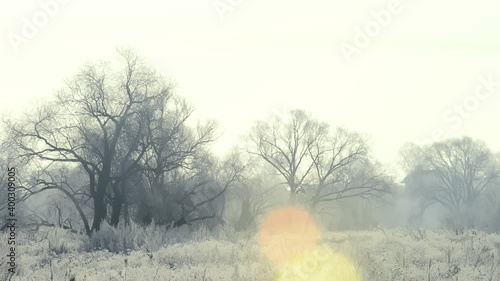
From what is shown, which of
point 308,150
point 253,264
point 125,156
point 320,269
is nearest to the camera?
point 320,269

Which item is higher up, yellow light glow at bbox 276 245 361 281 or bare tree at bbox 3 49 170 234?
bare tree at bbox 3 49 170 234

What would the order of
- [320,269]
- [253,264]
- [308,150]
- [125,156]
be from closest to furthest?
[320,269]
[253,264]
[125,156]
[308,150]

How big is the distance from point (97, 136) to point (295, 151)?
22139mm

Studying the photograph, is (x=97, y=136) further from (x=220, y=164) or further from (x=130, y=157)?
(x=220, y=164)

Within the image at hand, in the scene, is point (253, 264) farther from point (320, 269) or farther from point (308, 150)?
point (308, 150)

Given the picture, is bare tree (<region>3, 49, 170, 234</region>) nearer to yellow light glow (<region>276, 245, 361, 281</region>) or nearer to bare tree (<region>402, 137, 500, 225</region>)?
yellow light glow (<region>276, 245, 361, 281</region>)

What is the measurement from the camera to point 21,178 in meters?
24.7

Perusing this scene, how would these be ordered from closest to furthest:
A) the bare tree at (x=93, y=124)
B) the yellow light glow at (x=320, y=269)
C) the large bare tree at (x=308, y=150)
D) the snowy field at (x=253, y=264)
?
the yellow light glow at (x=320, y=269), the snowy field at (x=253, y=264), the bare tree at (x=93, y=124), the large bare tree at (x=308, y=150)

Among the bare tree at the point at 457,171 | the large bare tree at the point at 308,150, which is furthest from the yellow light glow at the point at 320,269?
the bare tree at the point at 457,171

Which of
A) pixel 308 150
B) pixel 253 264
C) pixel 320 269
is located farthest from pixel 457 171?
pixel 320 269

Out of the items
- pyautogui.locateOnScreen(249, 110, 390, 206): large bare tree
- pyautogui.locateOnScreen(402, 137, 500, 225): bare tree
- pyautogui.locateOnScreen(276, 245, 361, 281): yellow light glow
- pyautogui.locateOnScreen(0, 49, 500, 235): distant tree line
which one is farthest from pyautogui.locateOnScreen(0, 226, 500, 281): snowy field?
pyautogui.locateOnScreen(402, 137, 500, 225): bare tree

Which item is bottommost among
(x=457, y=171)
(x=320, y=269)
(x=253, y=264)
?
(x=320, y=269)

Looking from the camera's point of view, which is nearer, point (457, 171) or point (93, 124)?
point (93, 124)

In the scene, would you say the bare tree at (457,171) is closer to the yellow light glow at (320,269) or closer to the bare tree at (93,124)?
the bare tree at (93,124)
